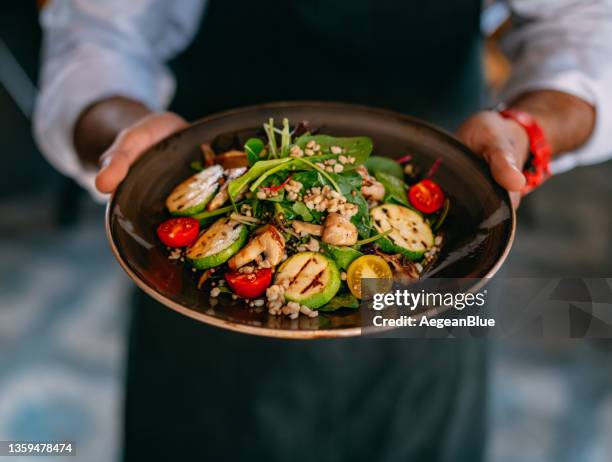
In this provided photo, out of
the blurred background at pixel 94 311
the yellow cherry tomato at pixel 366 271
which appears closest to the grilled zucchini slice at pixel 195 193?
the yellow cherry tomato at pixel 366 271

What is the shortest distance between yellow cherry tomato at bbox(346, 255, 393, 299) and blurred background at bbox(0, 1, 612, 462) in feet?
4.48

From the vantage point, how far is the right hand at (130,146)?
1.27m

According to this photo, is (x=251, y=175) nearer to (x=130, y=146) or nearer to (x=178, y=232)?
(x=178, y=232)

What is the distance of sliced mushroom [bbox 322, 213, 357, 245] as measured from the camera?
3.82 feet

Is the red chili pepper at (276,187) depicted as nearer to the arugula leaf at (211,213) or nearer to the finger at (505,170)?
the arugula leaf at (211,213)

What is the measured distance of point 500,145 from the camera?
132cm

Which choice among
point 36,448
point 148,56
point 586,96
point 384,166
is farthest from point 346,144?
point 36,448

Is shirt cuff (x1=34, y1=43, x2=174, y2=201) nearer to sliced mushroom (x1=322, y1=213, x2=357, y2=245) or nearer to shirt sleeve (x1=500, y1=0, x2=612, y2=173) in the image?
sliced mushroom (x1=322, y1=213, x2=357, y2=245)

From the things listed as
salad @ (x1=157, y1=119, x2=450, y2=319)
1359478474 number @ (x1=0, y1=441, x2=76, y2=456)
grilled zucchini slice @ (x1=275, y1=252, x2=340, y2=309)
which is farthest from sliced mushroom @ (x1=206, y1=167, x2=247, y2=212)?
1359478474 number @ (x1=0, y1=441, x2=76, y2=456)

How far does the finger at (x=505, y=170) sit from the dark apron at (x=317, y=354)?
28.3 inches

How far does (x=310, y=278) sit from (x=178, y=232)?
0.30m

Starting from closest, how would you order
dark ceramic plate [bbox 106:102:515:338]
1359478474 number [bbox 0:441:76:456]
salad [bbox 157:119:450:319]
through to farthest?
dark ceramic plate [bbox 106:102:515:338]
salad [bbox 157:119:450:319]
1359478474 number [bbox 0:441:76:456]

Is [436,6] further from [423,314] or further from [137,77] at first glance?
[423,314]

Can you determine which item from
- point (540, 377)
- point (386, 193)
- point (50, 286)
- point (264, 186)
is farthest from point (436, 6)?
point (50, 286)
